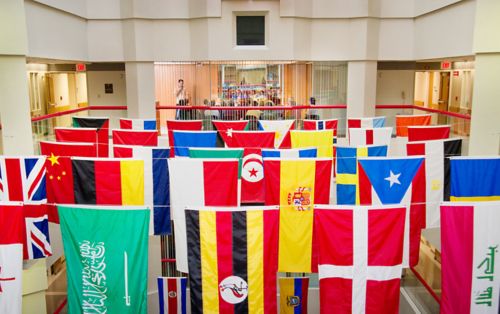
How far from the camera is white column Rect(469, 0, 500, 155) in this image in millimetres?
10258

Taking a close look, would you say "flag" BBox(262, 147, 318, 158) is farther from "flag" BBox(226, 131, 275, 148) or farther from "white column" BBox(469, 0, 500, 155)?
"white column" BBox(469, 0, 500, 155)

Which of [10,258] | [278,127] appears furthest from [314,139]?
[10,258]

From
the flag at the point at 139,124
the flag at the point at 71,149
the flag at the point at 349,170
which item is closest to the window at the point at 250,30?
the flag at the point at 139,124

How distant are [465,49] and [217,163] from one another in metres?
8.91

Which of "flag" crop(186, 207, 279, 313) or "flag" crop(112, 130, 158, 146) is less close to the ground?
"flag" crop(112, 130, 158, 146)

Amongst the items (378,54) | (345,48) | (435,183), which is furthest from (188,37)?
(435,183)

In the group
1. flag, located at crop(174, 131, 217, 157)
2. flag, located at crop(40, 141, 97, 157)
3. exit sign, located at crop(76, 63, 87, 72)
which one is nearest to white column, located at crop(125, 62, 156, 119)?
exit sign, located at crop(76, 63, 87, 72)

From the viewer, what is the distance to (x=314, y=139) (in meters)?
10.2

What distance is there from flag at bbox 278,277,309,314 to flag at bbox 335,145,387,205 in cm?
190

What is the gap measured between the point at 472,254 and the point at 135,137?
7739mm

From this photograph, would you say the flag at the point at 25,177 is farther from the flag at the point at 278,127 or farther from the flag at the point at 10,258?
the flag at the point at 278,127

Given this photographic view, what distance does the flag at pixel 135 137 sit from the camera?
10805 mm

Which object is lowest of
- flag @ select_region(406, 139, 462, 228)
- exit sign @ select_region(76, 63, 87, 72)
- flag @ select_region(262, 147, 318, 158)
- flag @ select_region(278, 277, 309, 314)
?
flag @ select_region(278, 277, 309, 314)

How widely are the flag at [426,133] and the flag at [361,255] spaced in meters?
5.30
